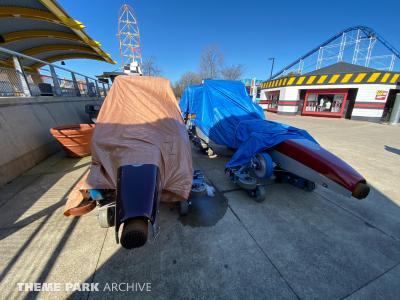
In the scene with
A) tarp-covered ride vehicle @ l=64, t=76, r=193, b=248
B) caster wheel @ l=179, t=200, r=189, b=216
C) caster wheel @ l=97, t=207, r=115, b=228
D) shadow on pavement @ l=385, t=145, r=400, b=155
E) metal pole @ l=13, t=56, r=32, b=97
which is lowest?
shadow on pavement @ l=385, t=145, r=400, b=155

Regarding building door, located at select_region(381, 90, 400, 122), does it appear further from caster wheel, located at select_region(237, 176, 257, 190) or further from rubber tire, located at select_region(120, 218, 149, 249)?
rubber tire, located at select_region(120, 218, 149, 249)

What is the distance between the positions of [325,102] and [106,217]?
17.9 meters

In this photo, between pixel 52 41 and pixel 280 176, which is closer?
pixel 280 176

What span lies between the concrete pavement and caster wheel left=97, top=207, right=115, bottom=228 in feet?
0.50

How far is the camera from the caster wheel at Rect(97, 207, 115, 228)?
2.11 metres

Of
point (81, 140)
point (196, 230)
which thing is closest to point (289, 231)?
point (196, 230)

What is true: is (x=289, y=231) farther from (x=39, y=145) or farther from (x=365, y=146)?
(x=365, y=146)

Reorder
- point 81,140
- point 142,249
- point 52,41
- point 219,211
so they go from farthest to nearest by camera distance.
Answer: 1. point 52,41
2. point 81,140
3. point 219,211
4. point 142,249

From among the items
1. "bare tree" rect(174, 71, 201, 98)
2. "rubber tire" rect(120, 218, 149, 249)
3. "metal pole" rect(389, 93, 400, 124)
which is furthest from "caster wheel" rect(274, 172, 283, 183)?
"bare tree" rect(174, 71, 201, 98)

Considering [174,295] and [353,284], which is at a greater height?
[174,295]

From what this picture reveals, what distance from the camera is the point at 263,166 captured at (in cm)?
297

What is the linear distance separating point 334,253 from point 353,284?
36 cm

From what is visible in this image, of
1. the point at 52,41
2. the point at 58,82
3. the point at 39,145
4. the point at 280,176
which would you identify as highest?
the point at 52,41

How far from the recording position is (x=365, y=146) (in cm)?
630
